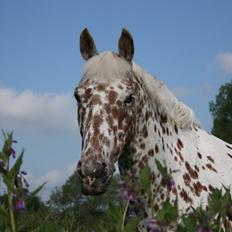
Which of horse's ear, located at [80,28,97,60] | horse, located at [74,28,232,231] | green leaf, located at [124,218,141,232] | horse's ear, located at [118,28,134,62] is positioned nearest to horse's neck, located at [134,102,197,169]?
horse, located at [74,28,232,231]

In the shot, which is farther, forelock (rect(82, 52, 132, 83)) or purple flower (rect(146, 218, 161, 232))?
forelock (rect(82, 52, 132, 83))

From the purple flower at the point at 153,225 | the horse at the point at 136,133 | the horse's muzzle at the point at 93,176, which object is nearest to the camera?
the purple flower at the point at 153,225

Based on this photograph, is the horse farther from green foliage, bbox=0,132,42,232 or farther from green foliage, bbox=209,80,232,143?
green foliage, bbox=209,80,232,143

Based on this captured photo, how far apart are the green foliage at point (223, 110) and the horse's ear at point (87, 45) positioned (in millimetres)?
50661

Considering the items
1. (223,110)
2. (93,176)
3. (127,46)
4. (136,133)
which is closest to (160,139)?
(136,133)

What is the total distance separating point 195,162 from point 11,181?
14.5 feet

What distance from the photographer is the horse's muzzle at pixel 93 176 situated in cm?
484

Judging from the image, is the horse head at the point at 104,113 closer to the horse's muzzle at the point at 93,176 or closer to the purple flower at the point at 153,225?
the horse's muzzle at the point at 93,176

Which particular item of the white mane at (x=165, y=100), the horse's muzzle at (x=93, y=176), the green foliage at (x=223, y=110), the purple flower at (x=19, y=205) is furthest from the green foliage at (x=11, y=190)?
the green foliage at (x=223, y=110)

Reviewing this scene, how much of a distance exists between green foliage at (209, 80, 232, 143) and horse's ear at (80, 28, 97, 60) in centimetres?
5066

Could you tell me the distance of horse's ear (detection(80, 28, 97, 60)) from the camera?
6.41 meters

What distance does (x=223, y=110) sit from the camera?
198 feet

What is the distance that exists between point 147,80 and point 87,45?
0.84m

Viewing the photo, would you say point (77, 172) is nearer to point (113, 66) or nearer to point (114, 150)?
point (114, 150)
